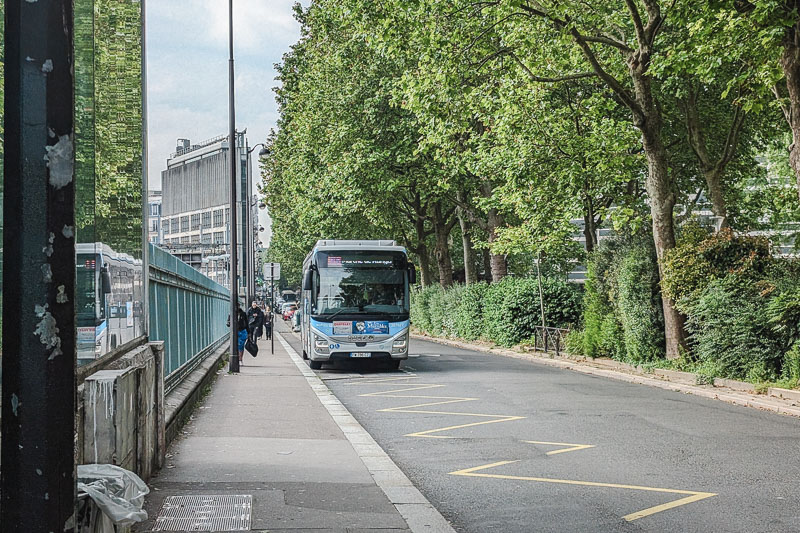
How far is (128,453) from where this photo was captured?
6.74 meters

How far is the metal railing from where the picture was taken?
28344 millimetres

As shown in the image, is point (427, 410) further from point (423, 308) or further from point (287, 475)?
point (423, 308)

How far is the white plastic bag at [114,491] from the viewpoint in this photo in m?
4.29

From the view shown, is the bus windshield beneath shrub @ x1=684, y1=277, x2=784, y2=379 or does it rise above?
above

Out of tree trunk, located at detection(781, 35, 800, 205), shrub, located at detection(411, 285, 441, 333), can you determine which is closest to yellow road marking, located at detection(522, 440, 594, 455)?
tree trunk, located at detection(781, 35, 800, 205)

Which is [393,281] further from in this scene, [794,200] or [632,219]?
[794,200]

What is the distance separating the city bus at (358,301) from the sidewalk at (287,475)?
8642 mm

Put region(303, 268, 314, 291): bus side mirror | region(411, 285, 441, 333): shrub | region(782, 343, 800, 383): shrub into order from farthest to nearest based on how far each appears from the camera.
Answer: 1. region(411, 285, 441, 333): shrub
2. region(303, 268, 314, 291): bus side mirror
3. region(782, 343, 800, 383): shrub

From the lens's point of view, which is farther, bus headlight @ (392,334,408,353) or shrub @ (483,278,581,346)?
shrub @ (483,278,581,346)

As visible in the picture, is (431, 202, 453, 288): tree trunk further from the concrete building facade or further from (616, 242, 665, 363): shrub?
(616, 242, 665, 363): shrub

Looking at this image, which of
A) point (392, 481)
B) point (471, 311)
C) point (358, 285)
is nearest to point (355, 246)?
point (358, 285)

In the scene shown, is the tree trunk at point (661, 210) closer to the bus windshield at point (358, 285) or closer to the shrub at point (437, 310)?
the bus windshield at point (358, 285)

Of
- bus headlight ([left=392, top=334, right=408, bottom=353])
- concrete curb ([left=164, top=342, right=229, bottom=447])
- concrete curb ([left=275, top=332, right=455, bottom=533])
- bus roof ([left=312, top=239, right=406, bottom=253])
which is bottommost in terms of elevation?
concrete curb ([left=275, top=332, right=455, bottom=533])

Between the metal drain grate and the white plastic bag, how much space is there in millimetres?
1554
